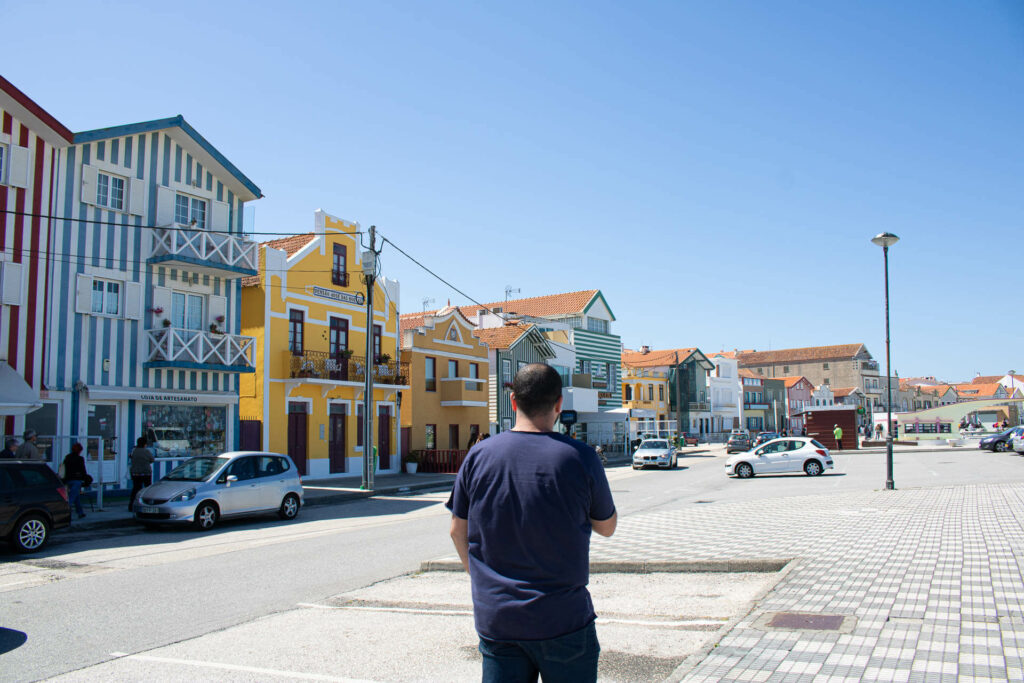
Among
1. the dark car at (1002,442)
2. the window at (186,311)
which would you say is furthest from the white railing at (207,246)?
the dark car at (1002,442)

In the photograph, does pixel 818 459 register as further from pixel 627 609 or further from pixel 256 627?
pixel 256 627

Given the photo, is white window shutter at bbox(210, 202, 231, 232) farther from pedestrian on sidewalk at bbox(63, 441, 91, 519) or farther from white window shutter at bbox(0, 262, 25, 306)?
pedestrian on sidewalk at bbox(63, 441, 91, 519)

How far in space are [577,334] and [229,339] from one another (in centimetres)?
3374

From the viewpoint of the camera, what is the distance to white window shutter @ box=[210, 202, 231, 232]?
78.6ft

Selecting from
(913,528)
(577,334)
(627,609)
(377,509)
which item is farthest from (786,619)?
(577,334)

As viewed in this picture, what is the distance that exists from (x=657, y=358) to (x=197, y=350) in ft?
189

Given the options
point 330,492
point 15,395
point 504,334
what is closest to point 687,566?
point 330,492

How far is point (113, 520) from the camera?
51.8 ft

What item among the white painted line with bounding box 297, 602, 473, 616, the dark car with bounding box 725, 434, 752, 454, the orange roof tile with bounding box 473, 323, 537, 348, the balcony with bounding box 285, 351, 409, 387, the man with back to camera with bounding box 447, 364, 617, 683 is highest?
the orange roof tile with bounding box 473, 323, 537, 348

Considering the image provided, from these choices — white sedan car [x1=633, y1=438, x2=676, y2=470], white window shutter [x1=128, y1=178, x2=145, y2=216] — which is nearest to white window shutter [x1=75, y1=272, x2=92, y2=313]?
white window shutter [x1=128, y1=178, x2=145, y2=216]

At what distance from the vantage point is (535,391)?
328cm

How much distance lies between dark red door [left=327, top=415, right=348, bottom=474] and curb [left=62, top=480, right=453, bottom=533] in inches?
159

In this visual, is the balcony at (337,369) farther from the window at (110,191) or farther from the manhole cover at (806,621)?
the manhole cover at (806,621)

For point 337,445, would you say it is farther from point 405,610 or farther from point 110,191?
point 405,610
